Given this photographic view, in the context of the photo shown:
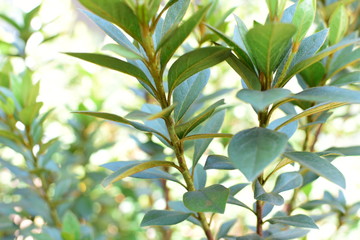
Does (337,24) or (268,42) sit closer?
(268,42)

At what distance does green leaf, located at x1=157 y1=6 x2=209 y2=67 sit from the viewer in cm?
42

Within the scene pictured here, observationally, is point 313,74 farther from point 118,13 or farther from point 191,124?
point 118,13

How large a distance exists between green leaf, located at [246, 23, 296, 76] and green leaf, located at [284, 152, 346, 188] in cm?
11

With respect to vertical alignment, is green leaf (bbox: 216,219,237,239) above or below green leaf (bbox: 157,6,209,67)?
below

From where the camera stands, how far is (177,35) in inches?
17.5

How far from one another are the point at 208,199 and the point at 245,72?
17 centimetres

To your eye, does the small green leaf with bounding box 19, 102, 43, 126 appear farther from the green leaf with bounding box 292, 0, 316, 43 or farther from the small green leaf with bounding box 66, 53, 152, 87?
the green leaf with bounding box 292, 0, 316, 43

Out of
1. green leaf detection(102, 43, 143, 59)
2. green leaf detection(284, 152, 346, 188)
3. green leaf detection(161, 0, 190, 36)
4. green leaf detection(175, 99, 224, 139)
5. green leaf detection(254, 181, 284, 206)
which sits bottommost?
green leaf detection(254, 181, 284, 206)

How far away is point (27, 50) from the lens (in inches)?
51.3

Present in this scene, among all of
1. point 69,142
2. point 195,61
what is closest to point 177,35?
point 195,61

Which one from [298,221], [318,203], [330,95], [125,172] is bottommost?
[318,203]

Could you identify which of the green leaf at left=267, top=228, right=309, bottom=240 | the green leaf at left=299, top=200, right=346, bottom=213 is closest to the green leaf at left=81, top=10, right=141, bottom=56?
the green leaf at left=267, top=228, right=309, bottom=240

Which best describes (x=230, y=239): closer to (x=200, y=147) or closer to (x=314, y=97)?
(x=200, y=147)

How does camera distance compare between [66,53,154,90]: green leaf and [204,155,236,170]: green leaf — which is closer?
[66,53,154,90]: green leaf
